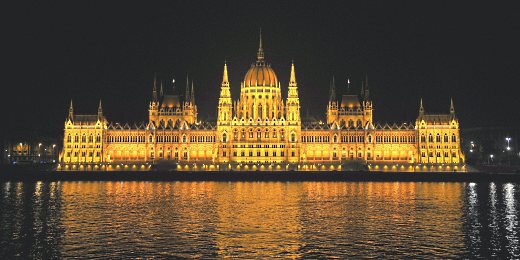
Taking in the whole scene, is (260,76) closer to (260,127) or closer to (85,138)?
(260,127)

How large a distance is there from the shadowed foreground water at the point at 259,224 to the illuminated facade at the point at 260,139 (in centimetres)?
6147

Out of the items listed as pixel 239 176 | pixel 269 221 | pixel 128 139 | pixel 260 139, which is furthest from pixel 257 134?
pixel 269 221

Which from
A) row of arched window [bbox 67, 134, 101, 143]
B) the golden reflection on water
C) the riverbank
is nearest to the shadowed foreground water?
the golden reflection on water

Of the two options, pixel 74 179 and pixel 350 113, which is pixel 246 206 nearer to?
pixel 74 179

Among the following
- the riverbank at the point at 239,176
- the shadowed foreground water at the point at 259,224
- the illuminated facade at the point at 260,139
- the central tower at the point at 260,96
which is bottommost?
the shadowed foreground water at the point at 259,224

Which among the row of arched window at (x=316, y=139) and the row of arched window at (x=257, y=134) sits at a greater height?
the row of arched window at (x=257, y=134)

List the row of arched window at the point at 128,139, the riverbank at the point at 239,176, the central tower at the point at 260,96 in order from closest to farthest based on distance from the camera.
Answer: the riverbank at the point at 239,176
the row of arched window at the point at 128,139
the central tower at the point at 260,96

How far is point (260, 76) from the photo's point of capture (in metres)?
148

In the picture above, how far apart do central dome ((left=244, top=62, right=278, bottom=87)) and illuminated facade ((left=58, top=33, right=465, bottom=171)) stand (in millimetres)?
333

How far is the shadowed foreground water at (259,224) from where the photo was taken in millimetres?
37312

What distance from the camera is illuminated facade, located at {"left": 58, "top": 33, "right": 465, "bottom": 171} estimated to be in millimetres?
137125

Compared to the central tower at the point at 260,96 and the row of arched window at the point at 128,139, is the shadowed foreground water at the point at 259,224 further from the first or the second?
the central tower at the point at 260,96

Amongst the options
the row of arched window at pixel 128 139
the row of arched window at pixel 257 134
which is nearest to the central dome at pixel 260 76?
the row of arched window at pixel 257 134

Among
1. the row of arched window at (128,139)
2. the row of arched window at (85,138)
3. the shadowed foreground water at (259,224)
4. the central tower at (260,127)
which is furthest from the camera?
the row of arched window at (128,139)
